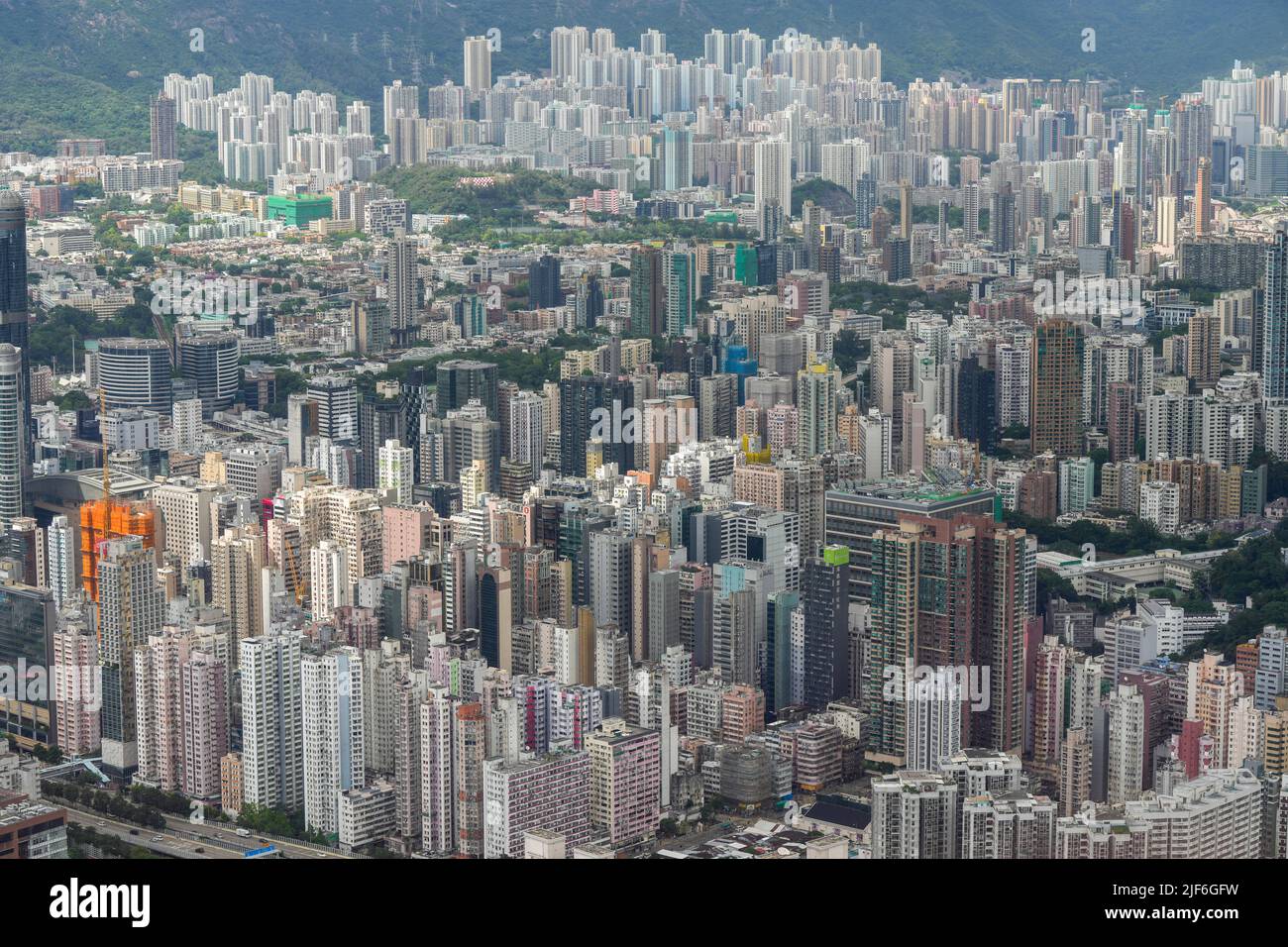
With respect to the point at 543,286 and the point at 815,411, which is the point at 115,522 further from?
the point at 543,286

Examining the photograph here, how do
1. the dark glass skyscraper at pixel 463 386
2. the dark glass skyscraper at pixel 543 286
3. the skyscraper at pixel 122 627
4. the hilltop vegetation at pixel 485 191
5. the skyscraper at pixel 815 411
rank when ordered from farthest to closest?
the hilltop vegetation at pixel 485 191 < the dark glass skyscraper at pixel 543 286 < the dark glass skyscraper at pixel 463 386 < the skyscraper at pixel 815 411 < the skyscraper at pixel 122 627

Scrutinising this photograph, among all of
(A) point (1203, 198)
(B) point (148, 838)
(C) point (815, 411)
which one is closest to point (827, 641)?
(B) point (148, 838)

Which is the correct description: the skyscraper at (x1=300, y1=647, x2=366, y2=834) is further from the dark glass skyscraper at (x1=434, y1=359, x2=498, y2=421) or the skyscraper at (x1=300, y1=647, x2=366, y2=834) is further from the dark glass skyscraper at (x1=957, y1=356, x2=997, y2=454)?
the dark glass skyscraper at (x1=957, y1=356, x2=997, y2=454)

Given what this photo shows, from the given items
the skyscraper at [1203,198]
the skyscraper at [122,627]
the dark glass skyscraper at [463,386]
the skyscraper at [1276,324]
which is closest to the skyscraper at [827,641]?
the skyscraper at [122,627]

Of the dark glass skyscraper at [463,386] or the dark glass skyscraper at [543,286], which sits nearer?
the dark glass skyscraper at [463,386]

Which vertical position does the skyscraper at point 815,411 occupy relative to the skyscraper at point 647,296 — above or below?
below

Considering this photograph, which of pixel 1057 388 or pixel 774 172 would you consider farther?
pixel 774 172

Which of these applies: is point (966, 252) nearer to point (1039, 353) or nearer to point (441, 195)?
point (441, 195)

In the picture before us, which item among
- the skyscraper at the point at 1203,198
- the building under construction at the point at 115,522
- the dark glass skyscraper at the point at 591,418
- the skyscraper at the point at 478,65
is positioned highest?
the skyscraper at the point at 478,65

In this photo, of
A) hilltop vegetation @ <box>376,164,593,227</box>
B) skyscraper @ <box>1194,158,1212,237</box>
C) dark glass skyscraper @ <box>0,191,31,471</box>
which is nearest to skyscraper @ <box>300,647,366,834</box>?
dark glass skyscraper @ <box>0,191,31,471</box>

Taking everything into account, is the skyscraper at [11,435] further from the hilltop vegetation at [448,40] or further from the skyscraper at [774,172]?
the skyscraper at [774,172]

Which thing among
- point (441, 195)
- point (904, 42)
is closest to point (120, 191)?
point (441, 195)
